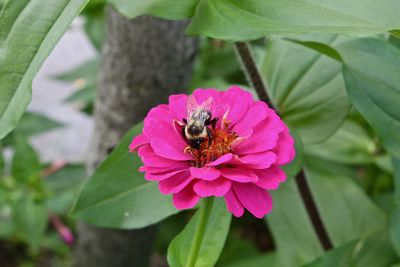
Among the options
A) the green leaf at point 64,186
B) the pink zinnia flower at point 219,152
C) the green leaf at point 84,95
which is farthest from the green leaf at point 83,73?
the pink zinnia flower at point 219,152

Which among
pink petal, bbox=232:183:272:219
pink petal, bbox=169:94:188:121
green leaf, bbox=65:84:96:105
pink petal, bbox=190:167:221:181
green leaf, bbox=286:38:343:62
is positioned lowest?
green leaf, bbox=65:84:96:105

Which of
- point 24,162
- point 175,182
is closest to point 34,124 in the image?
point 24,162

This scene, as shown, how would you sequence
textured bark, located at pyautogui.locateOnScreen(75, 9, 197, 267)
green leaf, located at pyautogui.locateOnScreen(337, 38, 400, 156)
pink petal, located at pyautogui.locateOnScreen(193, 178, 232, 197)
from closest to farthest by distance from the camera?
1. pink petal, located at pyautogui.locateOnScreen(193, 178, 232, 197)
2. green leaf, located at pyautogui.locateOnScreen(337, 38, 400, 156)
3. textured bark, located at pyautogui.locateOnScreen(75, 9, 197, 267)

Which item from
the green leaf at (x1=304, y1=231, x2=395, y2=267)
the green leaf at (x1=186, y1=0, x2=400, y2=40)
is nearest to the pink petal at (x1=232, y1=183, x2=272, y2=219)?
the green leaf at (x1=186, y1=0, x2=400, y2=40)

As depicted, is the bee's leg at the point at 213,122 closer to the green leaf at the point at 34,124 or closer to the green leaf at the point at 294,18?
the green leaf at the point at 294,18

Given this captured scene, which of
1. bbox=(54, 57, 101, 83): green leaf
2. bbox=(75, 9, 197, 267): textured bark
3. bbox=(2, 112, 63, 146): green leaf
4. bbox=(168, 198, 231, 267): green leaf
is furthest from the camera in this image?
bbox=(54, 57, 101, 83): green leaf

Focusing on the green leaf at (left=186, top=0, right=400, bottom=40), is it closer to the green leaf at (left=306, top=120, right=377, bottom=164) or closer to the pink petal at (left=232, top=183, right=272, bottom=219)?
the pink petal at (left=232, top=183, right=272, bottom=219)

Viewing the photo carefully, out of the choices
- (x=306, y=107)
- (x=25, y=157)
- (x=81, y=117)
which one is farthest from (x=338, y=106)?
(x=81, y=117)
